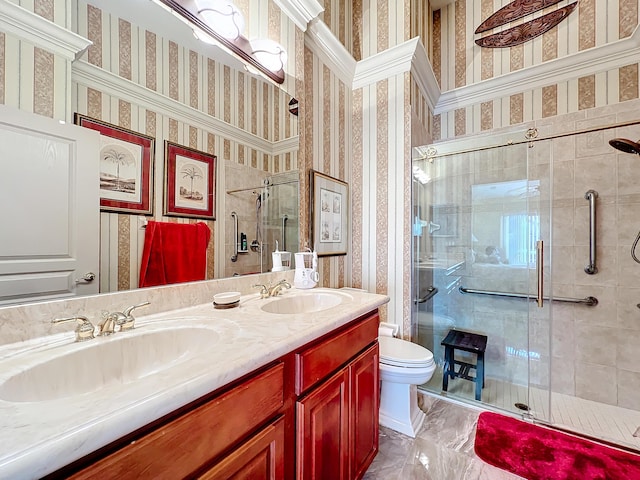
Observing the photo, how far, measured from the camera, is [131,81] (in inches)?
38.7

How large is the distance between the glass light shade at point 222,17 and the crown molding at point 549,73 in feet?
7.16

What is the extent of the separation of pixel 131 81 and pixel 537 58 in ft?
10.2

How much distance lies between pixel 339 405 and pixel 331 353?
23 centimetres

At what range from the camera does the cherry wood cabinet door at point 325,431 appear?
34.5 inches

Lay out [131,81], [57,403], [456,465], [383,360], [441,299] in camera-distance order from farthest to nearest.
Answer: [441,299]
[383,360]
[456,465]
[131,81]
[57,403]

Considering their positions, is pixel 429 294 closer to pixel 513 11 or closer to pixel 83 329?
pixel 83 329

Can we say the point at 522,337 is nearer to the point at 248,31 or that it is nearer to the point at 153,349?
the point at 153,349

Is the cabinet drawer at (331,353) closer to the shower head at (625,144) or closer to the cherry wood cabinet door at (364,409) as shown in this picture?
the cherry wood cabinet door at (364,409)

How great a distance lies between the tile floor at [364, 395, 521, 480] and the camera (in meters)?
1.42

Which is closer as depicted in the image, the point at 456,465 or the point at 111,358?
the point at 111,358

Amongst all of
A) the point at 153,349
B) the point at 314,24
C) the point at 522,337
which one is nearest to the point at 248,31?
the point at 314,24

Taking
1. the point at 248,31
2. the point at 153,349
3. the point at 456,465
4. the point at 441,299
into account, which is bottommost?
the point at 456,465

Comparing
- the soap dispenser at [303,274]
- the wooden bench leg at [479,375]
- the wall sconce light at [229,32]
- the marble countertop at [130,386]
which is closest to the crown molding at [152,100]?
the wall sconce light at [229,32]

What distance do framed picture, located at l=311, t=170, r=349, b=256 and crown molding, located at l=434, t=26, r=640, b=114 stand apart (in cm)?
158
